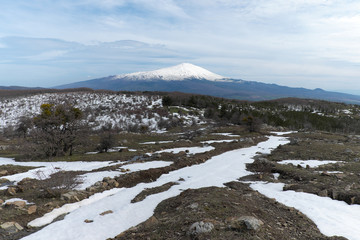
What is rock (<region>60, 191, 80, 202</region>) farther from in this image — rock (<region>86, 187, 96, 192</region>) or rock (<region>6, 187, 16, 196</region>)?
rock (<region>6, 187, 16, 196</region>)

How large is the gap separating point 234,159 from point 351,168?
31.6ft

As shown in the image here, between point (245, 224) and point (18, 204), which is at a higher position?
point (245, 224)

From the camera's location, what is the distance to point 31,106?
324 ft

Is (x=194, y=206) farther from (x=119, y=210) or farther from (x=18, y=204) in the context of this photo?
(x=18, y=204)

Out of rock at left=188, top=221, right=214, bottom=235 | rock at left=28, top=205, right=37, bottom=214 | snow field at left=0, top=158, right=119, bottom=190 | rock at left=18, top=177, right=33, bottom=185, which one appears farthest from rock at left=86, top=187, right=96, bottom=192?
rock at left=188, top=221, right=214, bottom=235

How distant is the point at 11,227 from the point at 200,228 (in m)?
8.20

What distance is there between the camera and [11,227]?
8.72 metres

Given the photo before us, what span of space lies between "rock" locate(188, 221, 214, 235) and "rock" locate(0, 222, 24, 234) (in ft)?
25.0

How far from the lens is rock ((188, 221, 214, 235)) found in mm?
6418

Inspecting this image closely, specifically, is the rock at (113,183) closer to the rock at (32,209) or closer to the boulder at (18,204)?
the rock at (32,209)

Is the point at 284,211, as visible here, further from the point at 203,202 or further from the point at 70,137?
the point at 70,137

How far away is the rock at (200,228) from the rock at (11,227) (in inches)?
300

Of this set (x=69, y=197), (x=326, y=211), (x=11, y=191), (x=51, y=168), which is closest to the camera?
(x=326, y=211)

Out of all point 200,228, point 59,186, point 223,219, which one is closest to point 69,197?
point 59,186
